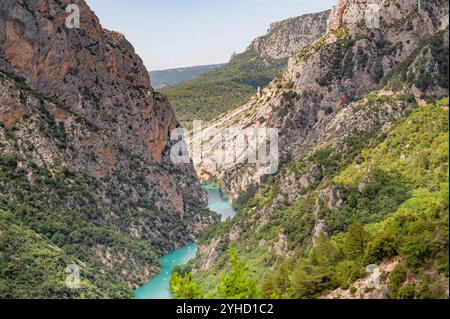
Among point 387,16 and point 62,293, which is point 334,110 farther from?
point 62,293

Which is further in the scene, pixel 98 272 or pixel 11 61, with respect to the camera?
pixel 11 61

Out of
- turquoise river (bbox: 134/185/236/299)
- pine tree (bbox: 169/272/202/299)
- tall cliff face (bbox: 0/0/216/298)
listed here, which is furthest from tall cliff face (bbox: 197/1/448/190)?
pine tree (bbox: 169/272/202/299)

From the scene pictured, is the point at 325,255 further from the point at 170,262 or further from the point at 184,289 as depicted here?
the point at 170,262

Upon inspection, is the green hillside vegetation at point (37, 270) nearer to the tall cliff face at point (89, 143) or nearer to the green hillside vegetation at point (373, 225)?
the tall cliff face at point (89, 143)

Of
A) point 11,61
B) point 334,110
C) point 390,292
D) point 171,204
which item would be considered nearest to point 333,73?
point 334,110

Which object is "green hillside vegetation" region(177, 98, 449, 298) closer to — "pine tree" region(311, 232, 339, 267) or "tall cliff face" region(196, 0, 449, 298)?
"pine tree" region(311, 232, 339, 267)

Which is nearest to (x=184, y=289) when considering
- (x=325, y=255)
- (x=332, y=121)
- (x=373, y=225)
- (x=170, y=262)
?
(x=325, y=255)

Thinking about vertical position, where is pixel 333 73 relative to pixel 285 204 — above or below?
above
